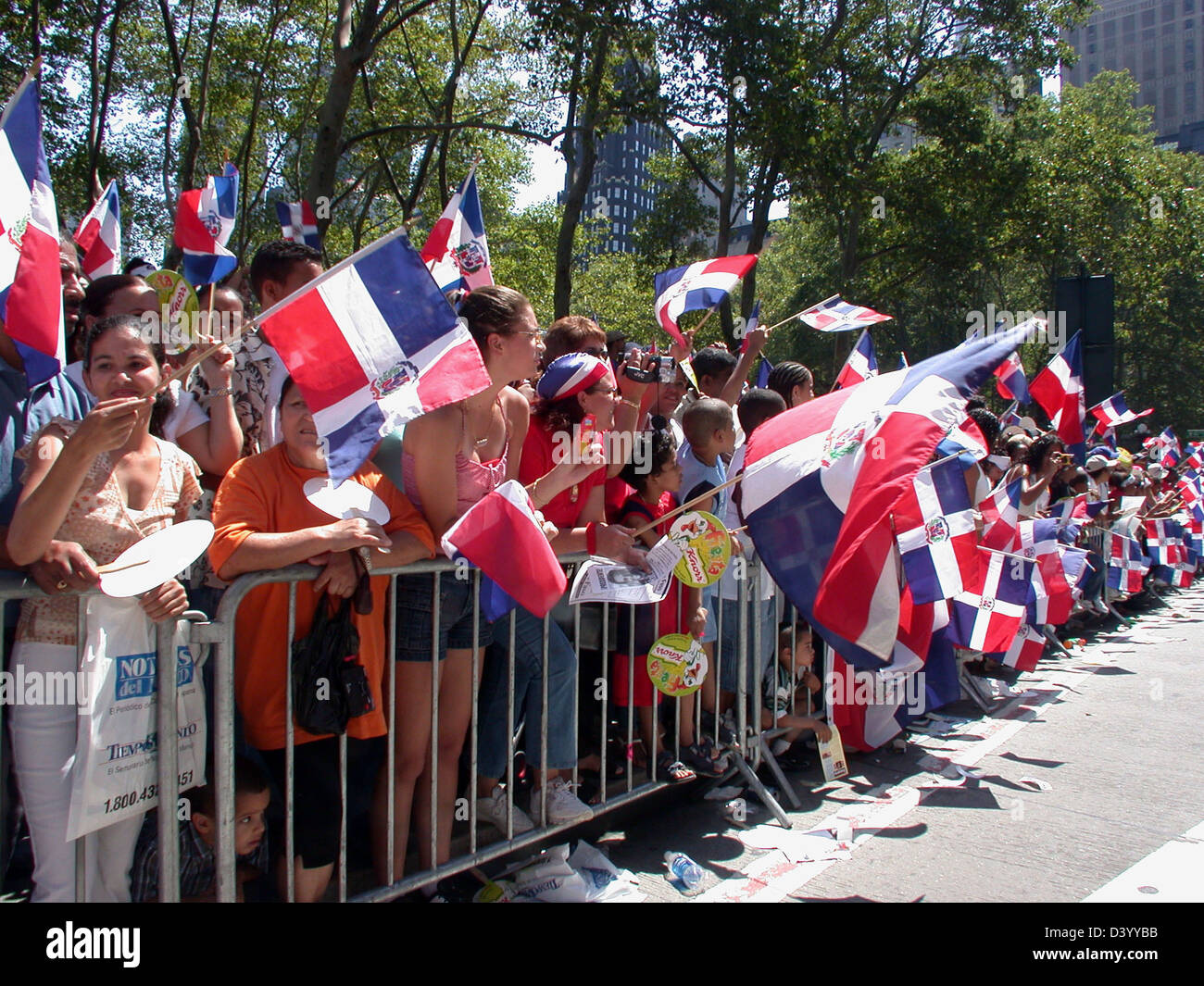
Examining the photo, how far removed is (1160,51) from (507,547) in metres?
116

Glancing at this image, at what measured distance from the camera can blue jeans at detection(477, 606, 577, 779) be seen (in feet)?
12.9

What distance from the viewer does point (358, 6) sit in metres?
15.3

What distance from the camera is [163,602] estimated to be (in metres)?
2.77

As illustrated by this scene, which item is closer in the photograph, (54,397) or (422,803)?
(54,397)

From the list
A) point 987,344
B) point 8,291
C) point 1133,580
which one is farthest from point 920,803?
point 1133,580

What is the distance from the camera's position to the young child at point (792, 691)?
5309 millimetres

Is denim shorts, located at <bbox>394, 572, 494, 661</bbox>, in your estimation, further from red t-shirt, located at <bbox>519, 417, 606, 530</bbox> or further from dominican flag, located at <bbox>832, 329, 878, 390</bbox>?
dominican flag, located at <bbox>832, 329, 878, 390</bbox>

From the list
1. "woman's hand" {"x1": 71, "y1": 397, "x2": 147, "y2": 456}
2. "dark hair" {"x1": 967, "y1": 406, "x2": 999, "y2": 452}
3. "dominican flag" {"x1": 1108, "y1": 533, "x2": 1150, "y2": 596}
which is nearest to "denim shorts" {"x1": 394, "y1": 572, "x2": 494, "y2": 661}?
"woman's hand" {"x1": 71, "y1": 397, "x2": 147, "y2": 456}

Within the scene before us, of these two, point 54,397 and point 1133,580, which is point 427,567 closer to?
point 54,397

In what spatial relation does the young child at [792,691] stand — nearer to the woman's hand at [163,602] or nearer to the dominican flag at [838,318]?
the dominican flag at [838,318]

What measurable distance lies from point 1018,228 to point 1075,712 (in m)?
18.9

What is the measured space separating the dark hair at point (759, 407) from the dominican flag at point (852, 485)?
4.55ft

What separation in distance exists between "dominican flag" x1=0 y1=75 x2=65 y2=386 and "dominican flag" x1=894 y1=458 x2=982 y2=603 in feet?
12.8

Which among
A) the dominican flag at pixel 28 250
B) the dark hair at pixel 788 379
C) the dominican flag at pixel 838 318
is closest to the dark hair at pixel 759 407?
the dark hair at pixel 788 379
